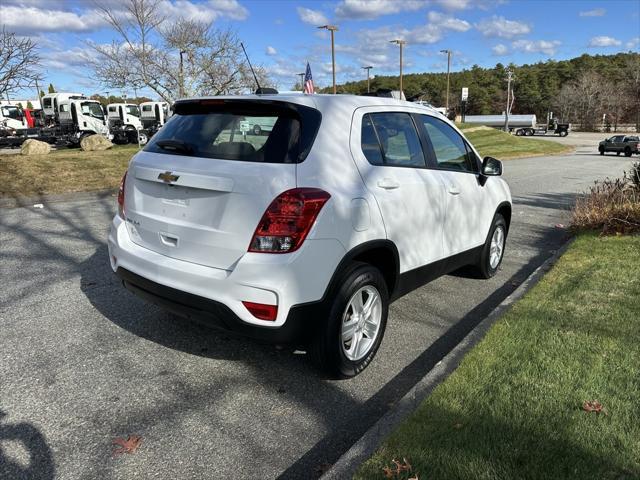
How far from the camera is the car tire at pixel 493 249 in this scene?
5.17 meters

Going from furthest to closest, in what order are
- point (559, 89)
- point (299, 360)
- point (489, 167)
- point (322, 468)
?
point (559, 89)
point (489, 167)
point (299, 360)
point (322, 468)

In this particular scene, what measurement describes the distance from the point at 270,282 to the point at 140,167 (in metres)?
1.40

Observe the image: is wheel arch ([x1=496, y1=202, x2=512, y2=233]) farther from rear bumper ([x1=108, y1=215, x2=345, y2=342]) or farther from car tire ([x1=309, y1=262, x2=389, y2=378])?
rear bumper ([x1=108, y1=215, x2=345, y2=342])

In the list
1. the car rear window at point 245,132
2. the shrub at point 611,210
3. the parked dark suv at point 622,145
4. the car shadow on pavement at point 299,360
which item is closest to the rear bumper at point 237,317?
the car shadow on pavement at point 299,360

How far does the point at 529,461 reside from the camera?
230 cm

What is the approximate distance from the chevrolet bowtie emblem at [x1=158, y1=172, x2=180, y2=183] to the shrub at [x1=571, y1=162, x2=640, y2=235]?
645 centimetres

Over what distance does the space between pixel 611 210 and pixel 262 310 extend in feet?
21.9

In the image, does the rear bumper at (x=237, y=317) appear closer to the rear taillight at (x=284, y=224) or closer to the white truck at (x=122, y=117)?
the rear taillight at (x=284, y=224)

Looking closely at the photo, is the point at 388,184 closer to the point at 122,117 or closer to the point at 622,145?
the point at 122,117

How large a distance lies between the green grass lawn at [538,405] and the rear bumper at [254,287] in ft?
2.87

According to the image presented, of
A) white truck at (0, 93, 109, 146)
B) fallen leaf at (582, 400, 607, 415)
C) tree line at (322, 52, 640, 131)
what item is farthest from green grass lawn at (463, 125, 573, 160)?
fallen leaf at (582, 400, 607, 415)

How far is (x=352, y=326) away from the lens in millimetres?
3258

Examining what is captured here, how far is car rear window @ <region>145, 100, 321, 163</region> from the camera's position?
9.47 ft

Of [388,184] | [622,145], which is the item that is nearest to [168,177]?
[388,184]
